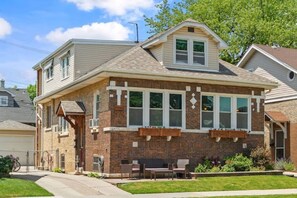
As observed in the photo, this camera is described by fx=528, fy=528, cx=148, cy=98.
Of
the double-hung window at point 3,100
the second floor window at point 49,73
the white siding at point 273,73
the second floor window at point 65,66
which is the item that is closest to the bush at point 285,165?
the white siding at point 273,73

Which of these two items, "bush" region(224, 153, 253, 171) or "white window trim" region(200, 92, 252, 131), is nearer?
"bush" region(224, 153, 253, 171)

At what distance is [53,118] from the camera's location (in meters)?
32.2

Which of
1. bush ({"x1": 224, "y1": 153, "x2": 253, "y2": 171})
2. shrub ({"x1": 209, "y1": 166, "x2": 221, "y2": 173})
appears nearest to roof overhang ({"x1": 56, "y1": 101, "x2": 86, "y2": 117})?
shrub ({"x1": 209, "y1": 166, "x2": 221, "y2": 173})

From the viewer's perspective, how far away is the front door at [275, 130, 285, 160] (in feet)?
99.8

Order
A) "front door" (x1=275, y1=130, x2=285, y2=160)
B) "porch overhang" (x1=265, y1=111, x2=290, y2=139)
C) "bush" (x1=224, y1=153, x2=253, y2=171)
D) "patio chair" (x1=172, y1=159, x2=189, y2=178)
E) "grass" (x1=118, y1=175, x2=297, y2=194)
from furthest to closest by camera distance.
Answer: "front door" (x1=275, y1=130, x2=285, y2=160)
"porch overhang" (x1=265, y1=111, x2=290, y2=139)
"bush" (x1=224, y1=153, x2=253, y2=171)
"patio chair" (x1=172, y1=159, x2=189, y2=178)
"grass" (x1=118, y1=175, x2=297, y2=194)

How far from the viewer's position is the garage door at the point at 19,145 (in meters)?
42.1

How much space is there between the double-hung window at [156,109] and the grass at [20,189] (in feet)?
18.4

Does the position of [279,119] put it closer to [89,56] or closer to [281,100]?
[281,100]

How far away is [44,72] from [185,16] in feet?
60.5

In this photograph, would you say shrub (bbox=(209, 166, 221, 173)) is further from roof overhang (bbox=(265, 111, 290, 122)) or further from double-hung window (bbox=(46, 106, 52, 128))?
double-hung window (bbox=(46, 106, 52, 128))

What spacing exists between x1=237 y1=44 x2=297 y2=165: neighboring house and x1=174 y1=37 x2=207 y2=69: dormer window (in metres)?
6.23

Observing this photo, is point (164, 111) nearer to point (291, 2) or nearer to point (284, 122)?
point (284, 122)

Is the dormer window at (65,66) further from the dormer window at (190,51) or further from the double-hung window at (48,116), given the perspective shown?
the dormer window at (190,51)

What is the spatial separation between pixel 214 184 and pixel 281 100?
37.6ft
